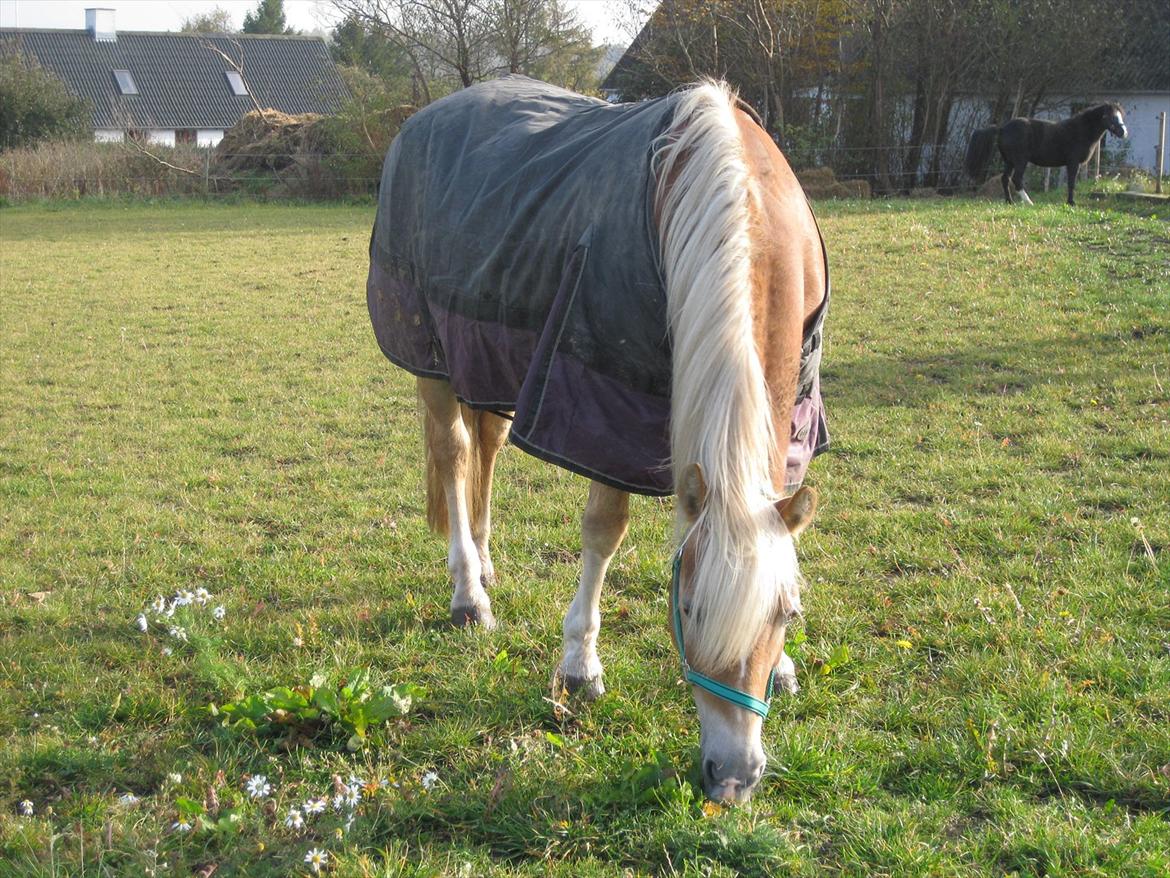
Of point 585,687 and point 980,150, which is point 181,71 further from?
point 585,687

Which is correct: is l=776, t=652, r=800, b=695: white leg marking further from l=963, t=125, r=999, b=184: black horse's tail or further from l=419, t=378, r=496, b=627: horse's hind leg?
l=963, t=125, r=999, b=184: black horse's tail

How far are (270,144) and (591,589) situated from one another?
25.0 meters

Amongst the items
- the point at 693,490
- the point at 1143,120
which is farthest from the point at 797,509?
the point at 1143,120

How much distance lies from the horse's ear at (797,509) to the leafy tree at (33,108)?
32323 millimetres

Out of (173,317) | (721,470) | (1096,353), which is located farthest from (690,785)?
(173,317)

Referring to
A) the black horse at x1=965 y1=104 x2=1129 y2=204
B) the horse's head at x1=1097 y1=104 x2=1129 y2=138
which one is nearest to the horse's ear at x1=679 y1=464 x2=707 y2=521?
the black horse at x1=965 y1=104 x2=1129 y2=204

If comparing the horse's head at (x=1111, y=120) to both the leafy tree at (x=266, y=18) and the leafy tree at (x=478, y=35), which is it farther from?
the leafy tree at (x=266, y=18)

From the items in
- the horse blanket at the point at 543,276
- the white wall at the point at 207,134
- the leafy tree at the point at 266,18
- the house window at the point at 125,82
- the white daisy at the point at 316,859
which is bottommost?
the white daisy at the point at 316,859

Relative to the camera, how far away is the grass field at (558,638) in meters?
2.50

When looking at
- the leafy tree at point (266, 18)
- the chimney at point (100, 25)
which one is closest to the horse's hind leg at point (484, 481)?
the chimney at point (100, 25)

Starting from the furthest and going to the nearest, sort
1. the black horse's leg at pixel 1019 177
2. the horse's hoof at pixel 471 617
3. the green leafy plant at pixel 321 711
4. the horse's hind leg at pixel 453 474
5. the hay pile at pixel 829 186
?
the hay pile at pixel 829 186
the black horse's leg at pixel 1019 177
the horse's hind leg at pixel 453 474
the horse's hoof at pixel 471 617
the green leafy plant at pixel 321 711

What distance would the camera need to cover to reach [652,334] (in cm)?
273

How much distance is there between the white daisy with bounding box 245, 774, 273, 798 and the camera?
255cm

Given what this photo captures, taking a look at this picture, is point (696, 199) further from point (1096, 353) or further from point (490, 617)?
point (1096, 353)
